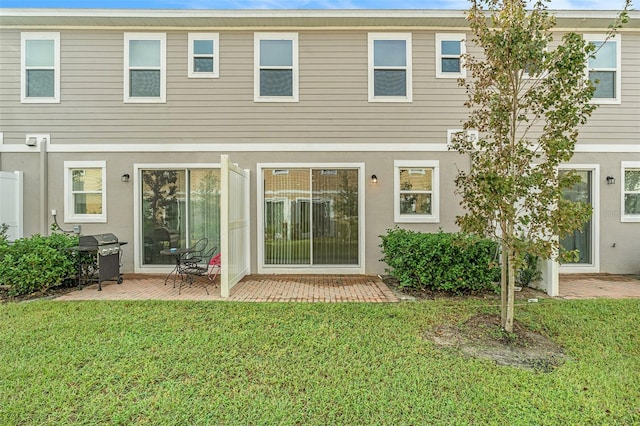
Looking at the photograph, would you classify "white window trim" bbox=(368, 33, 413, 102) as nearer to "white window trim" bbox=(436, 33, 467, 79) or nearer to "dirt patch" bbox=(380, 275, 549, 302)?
"white window trim" bbox=(436, 33, 467, 79)

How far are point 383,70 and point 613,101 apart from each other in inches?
222

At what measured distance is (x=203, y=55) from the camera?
7.34 m

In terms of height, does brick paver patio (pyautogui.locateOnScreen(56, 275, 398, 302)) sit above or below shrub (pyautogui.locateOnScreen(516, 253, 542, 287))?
below

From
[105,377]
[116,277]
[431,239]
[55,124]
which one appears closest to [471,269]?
[431,239]

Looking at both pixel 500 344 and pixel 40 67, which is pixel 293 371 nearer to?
pixel 500 344

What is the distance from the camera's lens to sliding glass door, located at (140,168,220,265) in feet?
24.4

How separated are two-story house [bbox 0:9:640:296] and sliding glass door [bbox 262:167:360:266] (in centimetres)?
3

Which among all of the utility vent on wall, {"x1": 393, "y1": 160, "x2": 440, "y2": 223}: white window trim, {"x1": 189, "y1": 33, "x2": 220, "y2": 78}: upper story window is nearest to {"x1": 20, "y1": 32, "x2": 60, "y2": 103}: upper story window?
the utility vent on wall

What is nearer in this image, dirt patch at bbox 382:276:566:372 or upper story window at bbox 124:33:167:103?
dirt patch at bbox 382:276:566:372

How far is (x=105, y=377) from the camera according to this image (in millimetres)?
3027

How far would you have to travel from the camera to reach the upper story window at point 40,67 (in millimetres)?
7273

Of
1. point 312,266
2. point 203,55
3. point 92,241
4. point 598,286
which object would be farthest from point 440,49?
point 92,241

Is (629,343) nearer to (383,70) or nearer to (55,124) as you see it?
(383,70)

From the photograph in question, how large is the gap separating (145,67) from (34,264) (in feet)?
15.9
